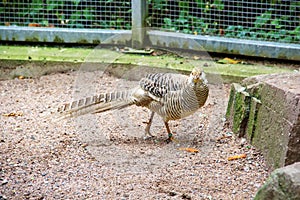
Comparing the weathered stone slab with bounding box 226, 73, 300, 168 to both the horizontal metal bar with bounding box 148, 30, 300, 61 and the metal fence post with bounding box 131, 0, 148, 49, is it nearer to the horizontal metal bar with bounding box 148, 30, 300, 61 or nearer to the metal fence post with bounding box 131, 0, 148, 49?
the horizontal metal bar with bounding box 148, 30, 300, 61

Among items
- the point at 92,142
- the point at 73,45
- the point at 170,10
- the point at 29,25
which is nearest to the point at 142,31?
the point at 170,10

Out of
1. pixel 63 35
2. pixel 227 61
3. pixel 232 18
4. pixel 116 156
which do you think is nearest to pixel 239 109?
pixel 116 156

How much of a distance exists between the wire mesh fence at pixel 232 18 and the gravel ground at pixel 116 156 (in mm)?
889

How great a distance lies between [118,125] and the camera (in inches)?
204

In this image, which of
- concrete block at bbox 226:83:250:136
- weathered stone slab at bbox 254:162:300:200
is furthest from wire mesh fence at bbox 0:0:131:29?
weathered stone slab at bbox 254:162:300:200

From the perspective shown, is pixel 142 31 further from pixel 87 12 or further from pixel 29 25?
pixel 29 25

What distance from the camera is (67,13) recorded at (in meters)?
7.07

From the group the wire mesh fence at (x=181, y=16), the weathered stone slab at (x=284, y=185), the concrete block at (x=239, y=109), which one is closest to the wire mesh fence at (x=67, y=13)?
the wire mesh fence at (x=181, y=16)

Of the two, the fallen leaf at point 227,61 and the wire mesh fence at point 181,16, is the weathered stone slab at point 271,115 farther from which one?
the wire mesh fence at point 181,16

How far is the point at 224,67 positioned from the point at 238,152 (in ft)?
5.60

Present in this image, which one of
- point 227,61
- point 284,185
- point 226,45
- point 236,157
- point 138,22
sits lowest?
point 236,157

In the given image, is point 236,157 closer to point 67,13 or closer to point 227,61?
point 227,61

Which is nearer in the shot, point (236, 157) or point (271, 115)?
point (271, 115)

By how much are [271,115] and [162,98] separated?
0.88m
